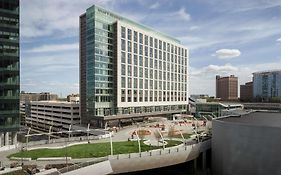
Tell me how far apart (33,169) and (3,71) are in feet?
87.3

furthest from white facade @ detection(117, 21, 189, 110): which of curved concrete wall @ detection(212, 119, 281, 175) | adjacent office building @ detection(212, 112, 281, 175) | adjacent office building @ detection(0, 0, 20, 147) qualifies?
curved concrete wall @ detection(212, 119, 281, 175)

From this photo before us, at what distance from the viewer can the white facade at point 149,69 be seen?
10389cm

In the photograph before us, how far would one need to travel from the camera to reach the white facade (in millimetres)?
103887

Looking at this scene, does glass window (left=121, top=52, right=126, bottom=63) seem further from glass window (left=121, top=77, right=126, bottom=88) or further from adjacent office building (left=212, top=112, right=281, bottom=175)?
adjacent office building (left=212, top=112, right=281, bottom=175)

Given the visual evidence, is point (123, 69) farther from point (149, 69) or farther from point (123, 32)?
point (149, 69)

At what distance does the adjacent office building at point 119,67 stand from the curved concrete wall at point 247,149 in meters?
54.6

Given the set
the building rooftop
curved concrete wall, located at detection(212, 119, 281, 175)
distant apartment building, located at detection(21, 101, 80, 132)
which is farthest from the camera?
distant apartment building, located at detection(21, 101, 80, 132)

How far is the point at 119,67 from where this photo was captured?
332 feet

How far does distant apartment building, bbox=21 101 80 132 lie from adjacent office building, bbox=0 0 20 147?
57.5 meters

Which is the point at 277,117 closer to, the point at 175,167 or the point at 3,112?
the point at 175,167

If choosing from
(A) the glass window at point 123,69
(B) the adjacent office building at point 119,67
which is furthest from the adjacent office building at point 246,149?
(A) the glass window at point 123,69

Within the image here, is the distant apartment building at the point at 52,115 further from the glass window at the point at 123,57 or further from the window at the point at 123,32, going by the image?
the window at the point at 123,32

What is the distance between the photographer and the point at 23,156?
145 feet

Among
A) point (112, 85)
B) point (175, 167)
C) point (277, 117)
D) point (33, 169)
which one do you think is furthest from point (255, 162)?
point (112, 85)
